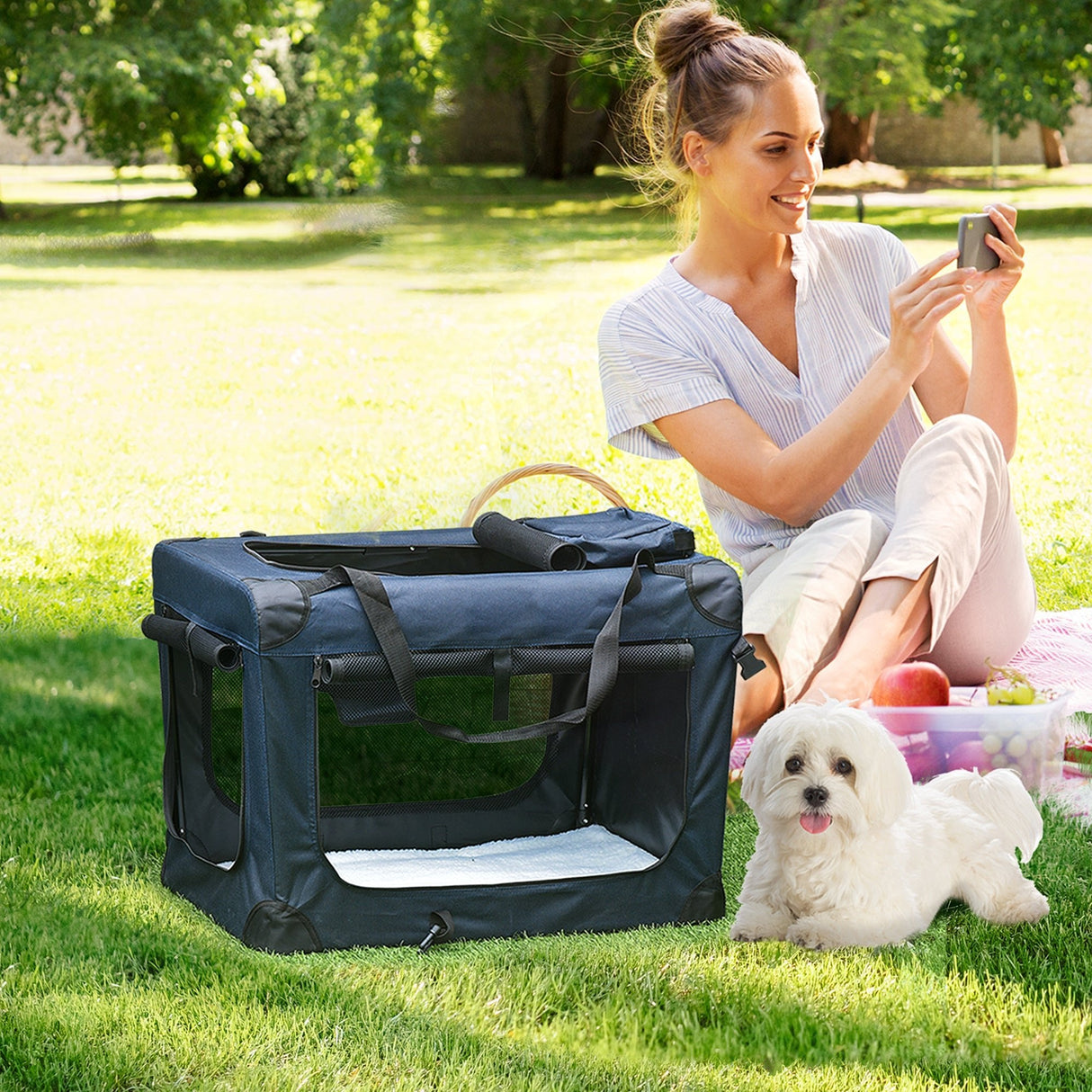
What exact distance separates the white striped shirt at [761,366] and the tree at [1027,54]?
42.7 ft

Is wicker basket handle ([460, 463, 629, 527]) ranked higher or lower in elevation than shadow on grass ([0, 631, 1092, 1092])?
higher

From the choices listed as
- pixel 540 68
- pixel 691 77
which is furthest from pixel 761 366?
pixel 540 68

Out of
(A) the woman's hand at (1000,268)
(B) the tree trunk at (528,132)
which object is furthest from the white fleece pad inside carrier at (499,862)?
(B) the tree trunk at (528,132)

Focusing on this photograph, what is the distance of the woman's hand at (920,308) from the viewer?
2381mm

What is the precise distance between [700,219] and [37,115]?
547 inches

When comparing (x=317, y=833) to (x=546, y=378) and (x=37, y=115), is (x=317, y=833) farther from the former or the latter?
(x=37, y=115)

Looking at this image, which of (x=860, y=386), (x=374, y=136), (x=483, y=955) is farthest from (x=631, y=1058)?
(x=374, y=136)

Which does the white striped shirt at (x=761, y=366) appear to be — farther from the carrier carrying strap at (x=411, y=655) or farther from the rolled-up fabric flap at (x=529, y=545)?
the carrier carrying strap at (x=411, y=655)

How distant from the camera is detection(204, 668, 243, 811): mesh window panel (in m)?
2.18

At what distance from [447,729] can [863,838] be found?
58 centimetres

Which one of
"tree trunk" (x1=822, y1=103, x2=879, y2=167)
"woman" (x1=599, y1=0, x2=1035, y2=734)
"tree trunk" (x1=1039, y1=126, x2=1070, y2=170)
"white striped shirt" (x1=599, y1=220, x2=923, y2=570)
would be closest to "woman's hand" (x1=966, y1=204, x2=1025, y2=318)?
"woman" (x1=599, y1=0, x2=1035, y2=734)

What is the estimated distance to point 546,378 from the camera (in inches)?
311

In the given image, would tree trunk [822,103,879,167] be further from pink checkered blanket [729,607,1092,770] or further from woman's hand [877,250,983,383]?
woman's hand [877,250,983,383]

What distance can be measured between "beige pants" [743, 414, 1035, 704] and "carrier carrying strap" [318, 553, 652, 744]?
1.67 feet
